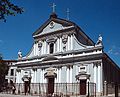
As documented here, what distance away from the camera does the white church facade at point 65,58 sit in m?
30.3

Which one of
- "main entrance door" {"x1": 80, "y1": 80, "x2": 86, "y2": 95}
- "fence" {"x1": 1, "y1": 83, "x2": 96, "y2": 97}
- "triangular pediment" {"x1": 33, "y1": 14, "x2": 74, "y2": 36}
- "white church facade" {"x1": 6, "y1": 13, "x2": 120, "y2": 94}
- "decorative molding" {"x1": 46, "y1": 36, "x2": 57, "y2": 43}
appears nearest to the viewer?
"fence" {"x1": 1, "y1": 83, "x2": 96, "y2": 97}

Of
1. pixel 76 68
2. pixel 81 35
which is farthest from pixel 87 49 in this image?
pixel 81 35

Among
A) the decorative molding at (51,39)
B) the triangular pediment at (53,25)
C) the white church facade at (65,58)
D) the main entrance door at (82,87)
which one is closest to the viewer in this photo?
the white church facade at (65,58)

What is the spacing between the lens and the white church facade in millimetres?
30344

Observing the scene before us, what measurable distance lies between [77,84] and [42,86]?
6657 millimetres

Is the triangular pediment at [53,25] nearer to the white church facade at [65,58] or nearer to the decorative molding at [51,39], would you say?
the white church facade at [65,58]

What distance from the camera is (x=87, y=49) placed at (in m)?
31.5

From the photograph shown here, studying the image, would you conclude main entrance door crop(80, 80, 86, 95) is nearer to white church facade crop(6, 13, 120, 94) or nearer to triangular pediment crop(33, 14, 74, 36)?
white church facade crop(6, 13, 120, 94)

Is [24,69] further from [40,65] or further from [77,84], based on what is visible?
[77,84]

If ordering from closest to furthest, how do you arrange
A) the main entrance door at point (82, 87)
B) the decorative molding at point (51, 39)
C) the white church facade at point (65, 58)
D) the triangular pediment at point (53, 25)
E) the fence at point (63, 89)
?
the fence at point (63, 89)
the white church facade at point (65, 58)
the main entrance door at point (82, 87)
the triangular pediment at point (53, 25)
the decorative molding at point (51, 39)

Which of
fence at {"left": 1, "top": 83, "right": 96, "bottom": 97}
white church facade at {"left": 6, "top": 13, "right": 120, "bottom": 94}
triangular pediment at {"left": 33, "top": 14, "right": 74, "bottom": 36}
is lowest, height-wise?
fence at {"left": 1, "top": 83, "right": 96, "bottom": 97}

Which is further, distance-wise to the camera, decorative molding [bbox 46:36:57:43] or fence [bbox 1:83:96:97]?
decorative molding [bbox 46:36:57:43]

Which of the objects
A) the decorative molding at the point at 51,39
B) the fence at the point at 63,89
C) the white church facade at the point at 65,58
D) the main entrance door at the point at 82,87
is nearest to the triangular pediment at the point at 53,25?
the white church facade at the point at 65,58

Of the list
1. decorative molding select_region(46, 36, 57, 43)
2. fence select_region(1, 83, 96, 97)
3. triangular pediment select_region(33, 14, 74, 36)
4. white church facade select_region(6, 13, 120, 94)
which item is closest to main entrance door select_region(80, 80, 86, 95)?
white church facade select_region(6, 13, 120, 94)
